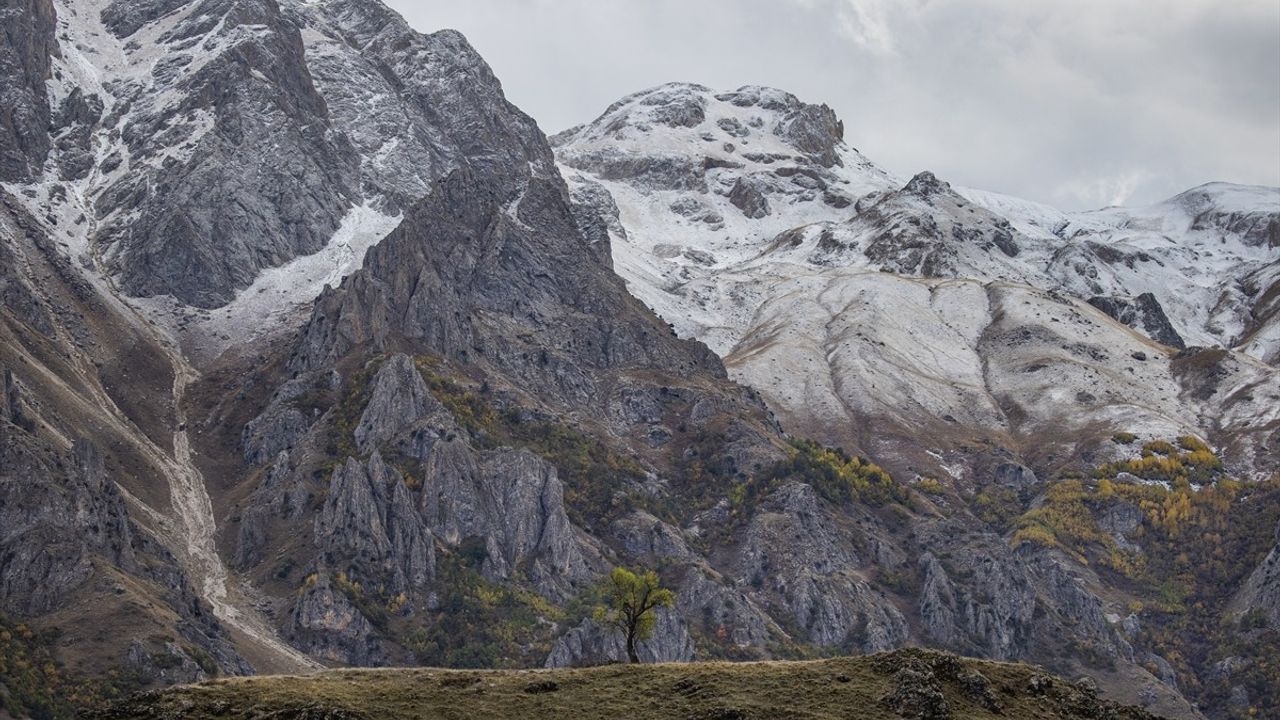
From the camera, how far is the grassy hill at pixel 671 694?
98.5m

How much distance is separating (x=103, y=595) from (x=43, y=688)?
1056 inches

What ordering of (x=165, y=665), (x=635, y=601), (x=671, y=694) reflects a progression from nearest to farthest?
(x=671, y=694) → (x=635, y=601) → (x=165, y=665)

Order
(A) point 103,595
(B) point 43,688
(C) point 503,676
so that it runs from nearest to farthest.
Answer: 1. (C) point 503,676
2. (B) point 43,688
3. (A) point 103,595

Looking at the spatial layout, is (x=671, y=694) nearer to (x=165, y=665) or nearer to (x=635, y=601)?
(x=635, y=601)

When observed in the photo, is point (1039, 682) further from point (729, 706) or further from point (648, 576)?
point (648, 576)

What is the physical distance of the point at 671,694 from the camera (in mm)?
104500

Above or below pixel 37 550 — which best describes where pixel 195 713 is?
below

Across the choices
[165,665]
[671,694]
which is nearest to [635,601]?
[671,694]

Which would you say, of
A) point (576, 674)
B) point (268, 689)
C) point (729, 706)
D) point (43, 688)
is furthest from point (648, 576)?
point (43, 688)

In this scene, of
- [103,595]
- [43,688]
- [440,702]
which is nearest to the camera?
[440,702]

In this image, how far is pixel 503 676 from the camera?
109688mm

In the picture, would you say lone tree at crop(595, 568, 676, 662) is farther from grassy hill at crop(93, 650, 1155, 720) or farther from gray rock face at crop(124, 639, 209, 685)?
gray rock face at crop(124, 639, 209, 685)

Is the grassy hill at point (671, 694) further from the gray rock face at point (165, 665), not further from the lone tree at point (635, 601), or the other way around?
the gray rock face at point (165, 665)

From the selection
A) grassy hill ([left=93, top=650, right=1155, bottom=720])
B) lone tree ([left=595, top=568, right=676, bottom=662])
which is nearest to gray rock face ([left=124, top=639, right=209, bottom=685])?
lone tree ([left=595, top=568, right=676, bottom=662])
